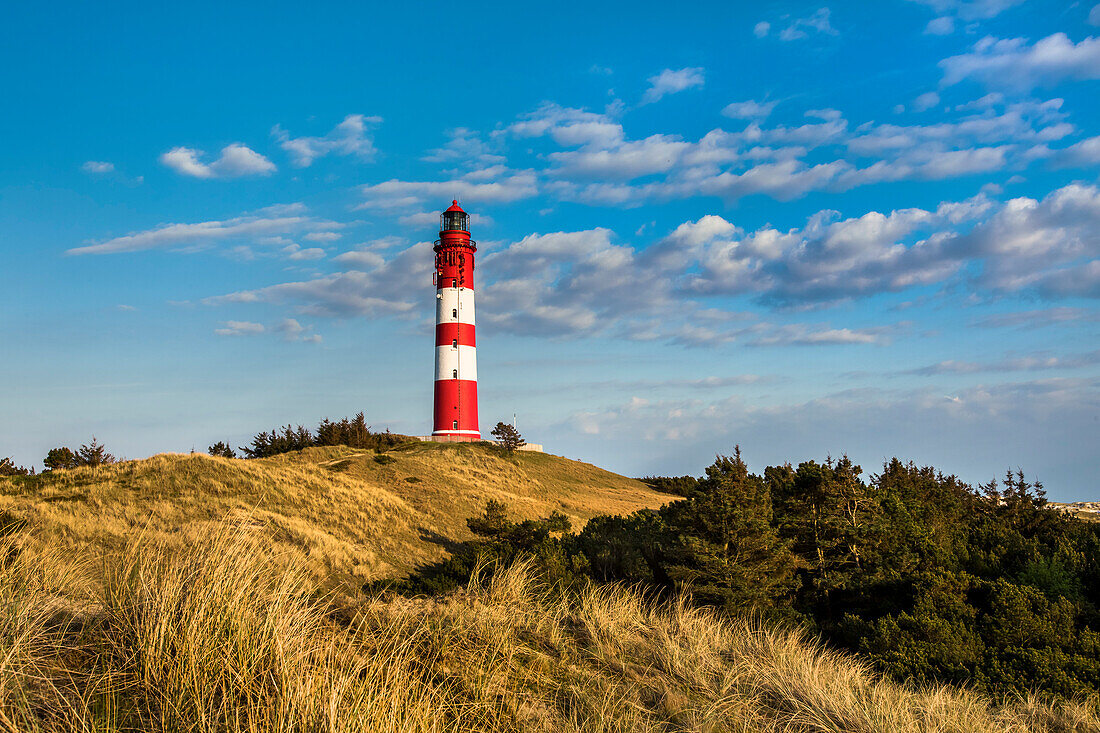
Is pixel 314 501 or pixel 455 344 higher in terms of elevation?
pixel 455 344

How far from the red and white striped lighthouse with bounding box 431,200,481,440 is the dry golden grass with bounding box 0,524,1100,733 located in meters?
37.4

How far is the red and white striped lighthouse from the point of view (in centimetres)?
4569

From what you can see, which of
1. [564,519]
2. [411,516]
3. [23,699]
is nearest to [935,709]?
[23,699]

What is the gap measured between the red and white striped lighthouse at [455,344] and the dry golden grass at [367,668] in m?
37.4

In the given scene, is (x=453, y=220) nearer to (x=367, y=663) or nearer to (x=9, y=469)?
(x=9, y=469)

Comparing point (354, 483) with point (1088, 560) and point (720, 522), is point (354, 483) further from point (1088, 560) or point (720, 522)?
point (1088, 560)

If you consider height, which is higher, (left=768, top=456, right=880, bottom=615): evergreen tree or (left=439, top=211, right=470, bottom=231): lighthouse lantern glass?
(left=439, top=211, right=470, bottom=231): lighthouse lantern glass

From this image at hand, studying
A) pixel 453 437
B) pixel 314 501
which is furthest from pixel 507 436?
pixel 314 501

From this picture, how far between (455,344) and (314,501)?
19.9 m

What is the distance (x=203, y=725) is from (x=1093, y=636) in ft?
42.7

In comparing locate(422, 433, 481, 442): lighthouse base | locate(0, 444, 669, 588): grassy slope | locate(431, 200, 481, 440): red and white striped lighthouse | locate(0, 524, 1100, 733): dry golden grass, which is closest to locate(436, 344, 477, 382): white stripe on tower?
locate(431, 200, 481, 440): red and white striped lighthouse

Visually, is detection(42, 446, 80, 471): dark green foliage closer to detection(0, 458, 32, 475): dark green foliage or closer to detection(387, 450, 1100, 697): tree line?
detection(0, 458, 32, 475): dark green foliage

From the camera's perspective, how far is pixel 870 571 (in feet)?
50.9

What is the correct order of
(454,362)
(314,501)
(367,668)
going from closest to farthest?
(367,668) → (314,501) → (454,362)
